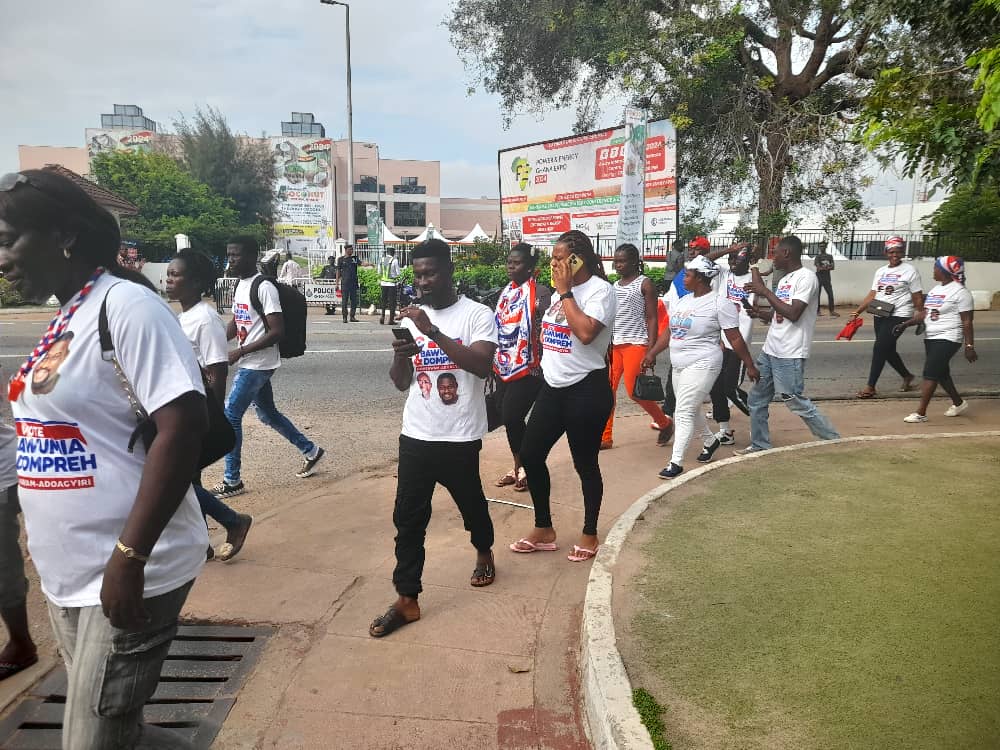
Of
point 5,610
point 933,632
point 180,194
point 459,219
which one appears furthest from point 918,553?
point 459,219

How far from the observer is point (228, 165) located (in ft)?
156

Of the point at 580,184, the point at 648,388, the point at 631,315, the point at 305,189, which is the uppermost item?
the point at 305,189

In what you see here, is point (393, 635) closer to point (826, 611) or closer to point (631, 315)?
point (826, 611)

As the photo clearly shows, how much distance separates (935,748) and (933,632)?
2.75ft

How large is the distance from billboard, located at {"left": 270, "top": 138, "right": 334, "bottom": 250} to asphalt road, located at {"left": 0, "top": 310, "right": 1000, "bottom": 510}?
4083 centimetres

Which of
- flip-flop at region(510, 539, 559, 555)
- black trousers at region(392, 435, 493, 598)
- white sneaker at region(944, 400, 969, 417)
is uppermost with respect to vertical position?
black trousers at region(392, 435, 493, 598)

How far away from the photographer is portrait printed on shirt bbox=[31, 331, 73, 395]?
176 cm

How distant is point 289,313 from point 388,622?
8.88ft

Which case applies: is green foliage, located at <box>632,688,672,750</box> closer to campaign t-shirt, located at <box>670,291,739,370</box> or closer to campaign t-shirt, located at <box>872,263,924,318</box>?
campaign t-shirt, located at <box>670,291,739,370</box>

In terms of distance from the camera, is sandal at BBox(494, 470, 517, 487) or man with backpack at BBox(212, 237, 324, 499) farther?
sandal at BBox(494, 470, 517, 487)

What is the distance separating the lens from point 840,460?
5.67 meters

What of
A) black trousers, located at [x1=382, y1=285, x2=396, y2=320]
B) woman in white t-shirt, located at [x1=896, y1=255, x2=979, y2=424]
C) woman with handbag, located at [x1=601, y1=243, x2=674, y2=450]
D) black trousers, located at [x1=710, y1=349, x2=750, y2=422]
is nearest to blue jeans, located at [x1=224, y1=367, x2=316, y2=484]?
woman with handbag, located at [x1=601, y1=243, x2=674, y2=450]

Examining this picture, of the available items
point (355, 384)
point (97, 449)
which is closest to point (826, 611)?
point (97, 449)

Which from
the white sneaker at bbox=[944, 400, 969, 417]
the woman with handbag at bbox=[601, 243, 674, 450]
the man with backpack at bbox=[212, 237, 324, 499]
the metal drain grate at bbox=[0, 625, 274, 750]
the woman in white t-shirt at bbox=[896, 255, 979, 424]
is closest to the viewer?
the metal drain grate at bbox=[0, 625, 274, 750]
